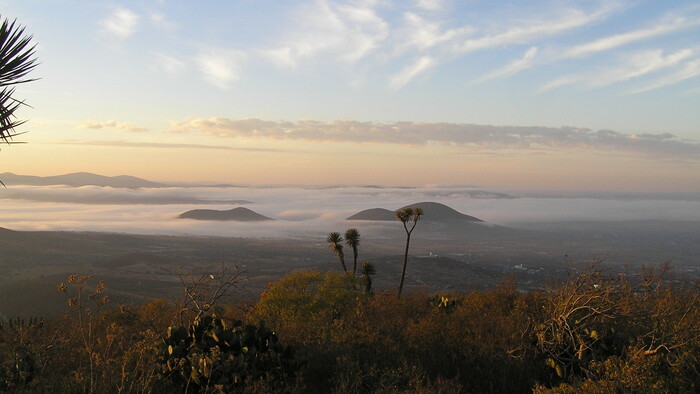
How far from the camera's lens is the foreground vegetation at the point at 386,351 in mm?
10414

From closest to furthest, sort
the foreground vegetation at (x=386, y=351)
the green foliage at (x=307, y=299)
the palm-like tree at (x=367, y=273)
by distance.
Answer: the foreground vegetation at (x=386, y=351)
the green foliage at (x=307, y=299)
the palm-like tree at (x=367, y=273)

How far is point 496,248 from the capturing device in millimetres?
196750

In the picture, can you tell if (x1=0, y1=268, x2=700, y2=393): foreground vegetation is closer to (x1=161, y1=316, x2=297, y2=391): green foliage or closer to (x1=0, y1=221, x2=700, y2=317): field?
(x1=161, y1=316, x2=297, y2=391): green foliage

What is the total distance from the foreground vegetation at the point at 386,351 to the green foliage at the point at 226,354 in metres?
0.03

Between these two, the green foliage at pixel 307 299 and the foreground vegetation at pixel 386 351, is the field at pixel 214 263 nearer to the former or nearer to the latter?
the green foliage at pixel 307 299

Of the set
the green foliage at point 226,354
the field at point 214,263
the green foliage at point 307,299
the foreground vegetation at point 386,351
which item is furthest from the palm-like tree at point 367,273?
the field at point 214,263

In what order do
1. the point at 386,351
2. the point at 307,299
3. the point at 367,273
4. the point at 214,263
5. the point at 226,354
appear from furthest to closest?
the point at 214,263 < the point at 367,273 < the point at 307,299 < the point at 386,351 < the point at 226,354

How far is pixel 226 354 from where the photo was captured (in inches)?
420

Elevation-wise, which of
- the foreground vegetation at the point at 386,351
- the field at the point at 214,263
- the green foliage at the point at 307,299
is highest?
the foreground vegetation at the point at 386,351

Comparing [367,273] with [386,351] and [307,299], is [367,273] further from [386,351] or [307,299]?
[386,351]

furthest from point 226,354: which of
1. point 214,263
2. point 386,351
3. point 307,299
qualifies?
point 214,263

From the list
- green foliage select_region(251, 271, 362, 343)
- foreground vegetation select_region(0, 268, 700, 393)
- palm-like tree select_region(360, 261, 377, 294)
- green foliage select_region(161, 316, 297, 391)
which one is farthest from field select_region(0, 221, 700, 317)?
green foliage select_region(161, 316, 297, 391)

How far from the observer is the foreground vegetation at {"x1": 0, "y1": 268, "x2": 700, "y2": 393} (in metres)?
10.4

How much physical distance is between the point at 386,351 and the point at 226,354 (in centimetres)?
701
